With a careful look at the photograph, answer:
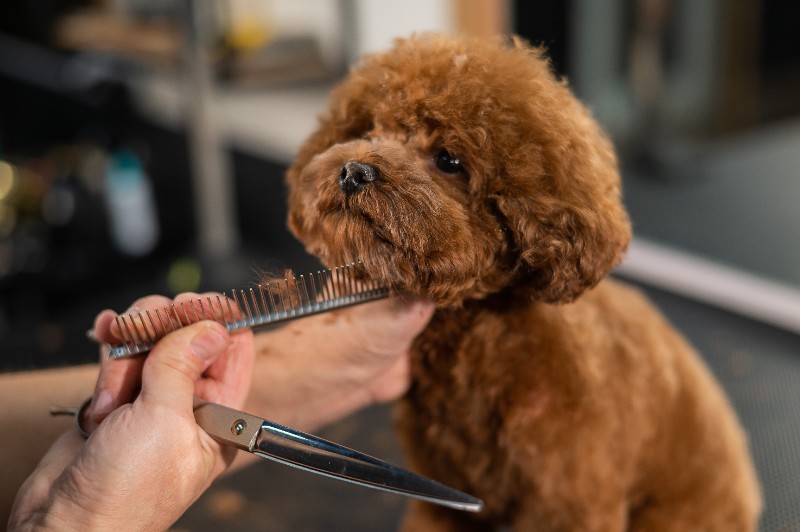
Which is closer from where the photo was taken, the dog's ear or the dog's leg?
the dog's ear

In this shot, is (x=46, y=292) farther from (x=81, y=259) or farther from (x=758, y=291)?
(x=758, y=291)

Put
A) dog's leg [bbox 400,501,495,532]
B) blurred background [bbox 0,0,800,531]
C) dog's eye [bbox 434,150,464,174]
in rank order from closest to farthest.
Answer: dog's eye [bbox 434,150,464,174], dog's leg [bbox 400,501,495,532], blurred background [bbox 0,0,800,531]

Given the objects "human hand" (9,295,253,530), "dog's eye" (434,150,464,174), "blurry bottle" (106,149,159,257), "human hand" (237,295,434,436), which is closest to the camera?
"human hand" (9,295,253,530)

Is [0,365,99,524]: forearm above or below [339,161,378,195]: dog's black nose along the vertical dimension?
below

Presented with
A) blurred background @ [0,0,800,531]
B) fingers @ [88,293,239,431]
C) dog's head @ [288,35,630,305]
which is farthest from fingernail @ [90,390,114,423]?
blurred background @ [0,0,800,531]

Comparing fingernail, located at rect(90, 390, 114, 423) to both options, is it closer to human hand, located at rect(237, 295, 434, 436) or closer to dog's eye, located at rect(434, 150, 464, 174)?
human hand, located at rect(237, 295, 434, 436)

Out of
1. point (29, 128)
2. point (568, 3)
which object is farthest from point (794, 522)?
point (29, 128)

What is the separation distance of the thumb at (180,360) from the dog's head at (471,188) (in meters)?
0.14

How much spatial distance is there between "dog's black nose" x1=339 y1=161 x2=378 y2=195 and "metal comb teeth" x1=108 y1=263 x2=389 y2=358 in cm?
8

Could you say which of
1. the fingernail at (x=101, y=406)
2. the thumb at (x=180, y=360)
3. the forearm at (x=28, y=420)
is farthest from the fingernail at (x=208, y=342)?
the forearm at (x=28, y=420)

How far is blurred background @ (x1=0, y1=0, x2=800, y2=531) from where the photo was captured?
5.67 ft

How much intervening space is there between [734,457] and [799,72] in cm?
150

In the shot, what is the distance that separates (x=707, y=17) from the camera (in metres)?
2.07

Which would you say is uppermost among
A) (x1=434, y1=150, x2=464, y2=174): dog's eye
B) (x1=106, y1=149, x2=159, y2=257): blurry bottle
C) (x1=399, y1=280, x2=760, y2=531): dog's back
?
(x1=434, y1=150, x2=464, y2=174): dog's eye
